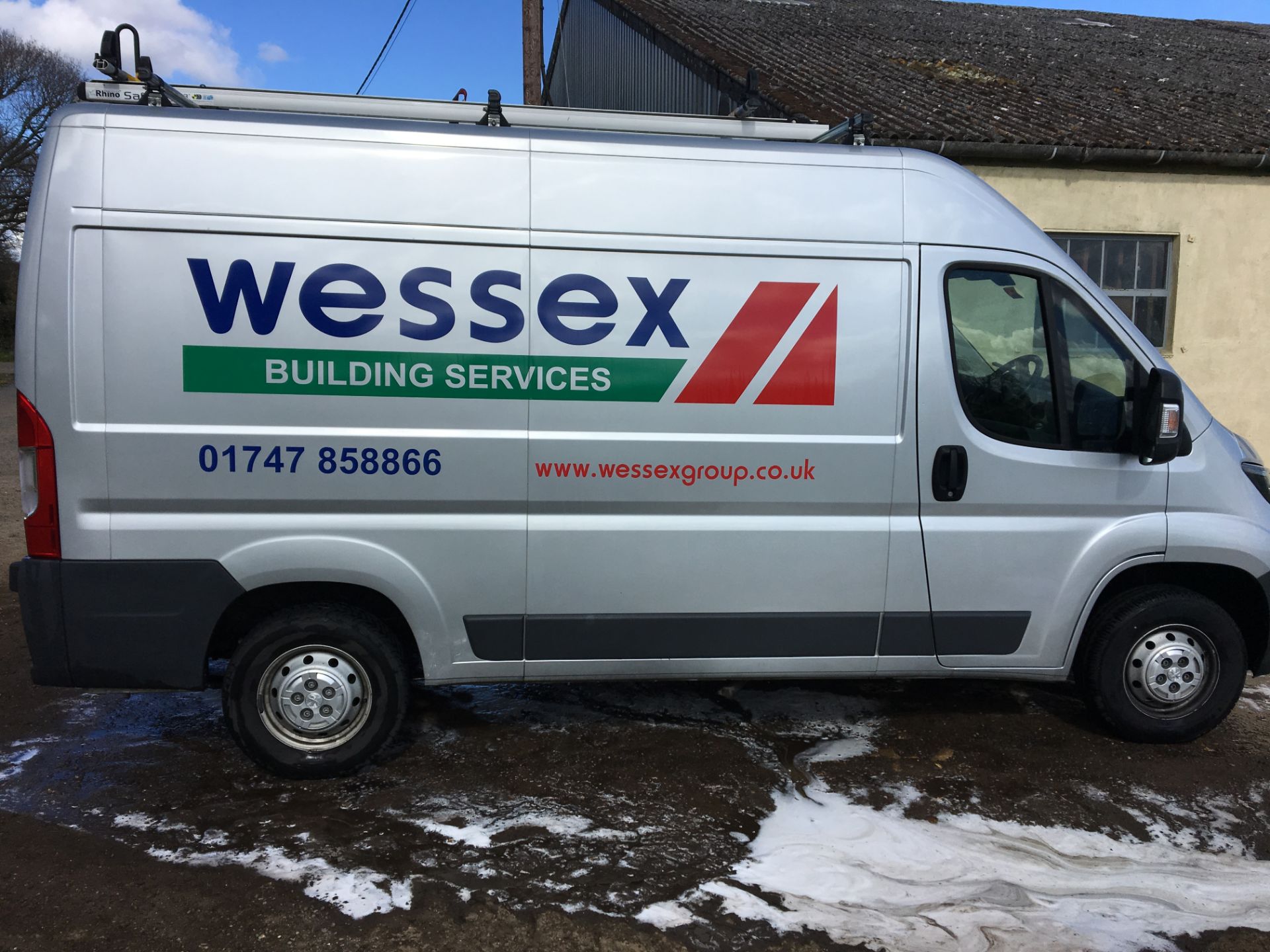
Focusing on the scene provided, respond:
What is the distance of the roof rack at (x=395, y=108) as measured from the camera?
377 centimetres

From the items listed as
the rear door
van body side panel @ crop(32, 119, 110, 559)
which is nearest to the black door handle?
the rear door

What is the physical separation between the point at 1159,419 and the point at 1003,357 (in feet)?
2.13

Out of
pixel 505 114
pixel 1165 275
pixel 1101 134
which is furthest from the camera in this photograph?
pixel 1165 275

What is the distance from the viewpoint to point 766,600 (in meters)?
Answer: 3.96

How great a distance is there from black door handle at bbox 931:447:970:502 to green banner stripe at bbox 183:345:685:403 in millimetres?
1121

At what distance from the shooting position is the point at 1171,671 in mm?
4277

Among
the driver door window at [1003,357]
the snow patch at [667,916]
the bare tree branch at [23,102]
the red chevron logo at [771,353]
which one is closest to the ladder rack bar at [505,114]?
the red chevron logo at [771,353]

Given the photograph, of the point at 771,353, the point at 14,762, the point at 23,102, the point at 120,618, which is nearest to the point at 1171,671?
the point at 771,353

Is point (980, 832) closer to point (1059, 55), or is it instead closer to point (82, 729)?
point (82, 729)

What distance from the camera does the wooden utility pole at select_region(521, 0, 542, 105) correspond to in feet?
40.8

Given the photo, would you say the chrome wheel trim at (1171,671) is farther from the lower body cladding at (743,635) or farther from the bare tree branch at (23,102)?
the bare tree branch at (23,102)

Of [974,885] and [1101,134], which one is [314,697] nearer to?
[974,885]

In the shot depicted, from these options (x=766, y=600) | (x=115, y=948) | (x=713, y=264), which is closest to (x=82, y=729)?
(x=115, y=948)

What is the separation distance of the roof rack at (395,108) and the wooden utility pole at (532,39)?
346 inches
